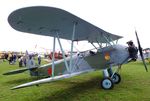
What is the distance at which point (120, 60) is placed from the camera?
8.71 m

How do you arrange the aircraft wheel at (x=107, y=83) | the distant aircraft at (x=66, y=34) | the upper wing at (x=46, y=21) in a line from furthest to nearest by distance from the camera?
the aircraft wheel at (x=107, y=83), the distant aircraft at (x=66, y=34), the upper wing at (x=46, y=21)

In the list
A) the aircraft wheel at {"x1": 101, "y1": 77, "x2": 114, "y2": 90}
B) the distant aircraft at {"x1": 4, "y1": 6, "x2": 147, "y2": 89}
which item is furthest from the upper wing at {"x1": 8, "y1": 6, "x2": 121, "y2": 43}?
the aircraft wheel at {"x1": 101, "y1": 77, "x2": 114, "y2": 90}

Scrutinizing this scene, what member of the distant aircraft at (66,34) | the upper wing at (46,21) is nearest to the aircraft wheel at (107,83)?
the distant aircraft at (66,34)

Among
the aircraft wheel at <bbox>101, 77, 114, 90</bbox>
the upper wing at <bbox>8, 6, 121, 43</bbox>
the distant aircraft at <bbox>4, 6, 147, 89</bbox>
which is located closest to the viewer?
the upper wing at <bbox>8, 6, 121, 43</bbox>

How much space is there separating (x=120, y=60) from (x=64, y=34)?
2.35 meters

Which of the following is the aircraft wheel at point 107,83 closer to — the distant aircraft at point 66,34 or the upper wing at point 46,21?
the distant aircraft at point 66,34

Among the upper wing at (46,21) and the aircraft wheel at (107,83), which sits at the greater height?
the upper wing at (46,21)

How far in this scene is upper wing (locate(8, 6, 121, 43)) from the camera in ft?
19.5

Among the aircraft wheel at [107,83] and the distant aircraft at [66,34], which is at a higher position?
the distant aircraft at [66,34]

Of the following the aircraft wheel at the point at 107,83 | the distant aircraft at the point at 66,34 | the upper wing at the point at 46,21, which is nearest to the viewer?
the upper wing at the point at 46,21

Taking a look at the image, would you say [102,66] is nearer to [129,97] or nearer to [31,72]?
[129,97]

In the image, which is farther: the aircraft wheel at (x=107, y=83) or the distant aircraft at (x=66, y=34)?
the aircraft wheel at (x=107, y=83)

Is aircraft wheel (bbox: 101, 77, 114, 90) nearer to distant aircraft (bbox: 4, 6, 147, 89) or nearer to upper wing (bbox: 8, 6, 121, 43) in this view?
A: distant aircraft (bbox: 4, 6, 147, 89)

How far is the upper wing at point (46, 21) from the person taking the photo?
593 centimetres
